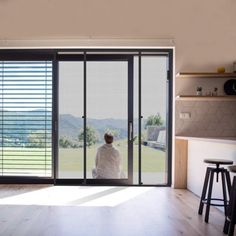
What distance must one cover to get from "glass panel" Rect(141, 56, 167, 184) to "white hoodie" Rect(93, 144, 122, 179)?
1.48 feet

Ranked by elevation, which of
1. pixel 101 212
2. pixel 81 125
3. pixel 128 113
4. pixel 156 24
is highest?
pixel 156 24

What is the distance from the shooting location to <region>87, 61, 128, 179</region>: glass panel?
17.7 feet

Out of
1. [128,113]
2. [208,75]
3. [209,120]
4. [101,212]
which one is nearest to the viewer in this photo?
[101,212]

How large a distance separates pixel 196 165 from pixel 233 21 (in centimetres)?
247

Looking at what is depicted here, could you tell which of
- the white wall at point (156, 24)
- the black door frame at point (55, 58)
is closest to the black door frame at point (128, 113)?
the black door frame at point (55, 58)

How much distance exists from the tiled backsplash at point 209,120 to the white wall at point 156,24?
69 cm

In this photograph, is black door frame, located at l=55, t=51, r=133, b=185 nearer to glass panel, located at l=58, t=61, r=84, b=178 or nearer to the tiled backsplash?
glass panel, located at l=58, t=61, r=84, b=178

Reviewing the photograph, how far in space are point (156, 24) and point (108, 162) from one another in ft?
8.11

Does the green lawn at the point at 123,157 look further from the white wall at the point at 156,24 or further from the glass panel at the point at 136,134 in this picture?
the white wall at the point at 156,24

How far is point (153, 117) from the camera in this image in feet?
17.7

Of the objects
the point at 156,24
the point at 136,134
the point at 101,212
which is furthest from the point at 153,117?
the point at 101,212

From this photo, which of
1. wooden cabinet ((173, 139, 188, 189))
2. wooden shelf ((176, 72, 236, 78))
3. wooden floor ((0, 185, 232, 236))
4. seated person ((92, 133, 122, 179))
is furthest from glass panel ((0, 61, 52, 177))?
wooden shelf ((176, 72, 236, 78))

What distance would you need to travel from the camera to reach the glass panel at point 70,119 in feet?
17.8

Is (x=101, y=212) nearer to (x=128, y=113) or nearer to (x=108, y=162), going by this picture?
(x=108, y=162)
